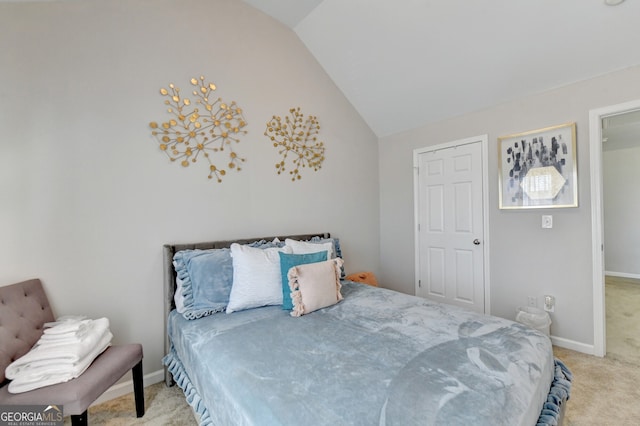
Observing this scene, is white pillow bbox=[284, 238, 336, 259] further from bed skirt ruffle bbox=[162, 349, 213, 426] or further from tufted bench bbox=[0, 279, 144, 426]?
tufted bench bbox=[0, 279, 144, 426]

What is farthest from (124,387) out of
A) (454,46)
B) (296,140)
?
(454,46)

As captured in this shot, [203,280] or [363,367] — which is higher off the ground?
[203,280]

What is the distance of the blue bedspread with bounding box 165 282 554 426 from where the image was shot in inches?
37.8

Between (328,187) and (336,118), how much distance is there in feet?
2.80

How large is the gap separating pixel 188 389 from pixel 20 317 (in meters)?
0.98

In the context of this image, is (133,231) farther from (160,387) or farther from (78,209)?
(160,387)

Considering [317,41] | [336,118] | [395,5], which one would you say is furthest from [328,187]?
[395,5]

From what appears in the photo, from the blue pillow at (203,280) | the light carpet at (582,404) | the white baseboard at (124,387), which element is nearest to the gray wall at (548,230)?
the light carpet at (582,404)

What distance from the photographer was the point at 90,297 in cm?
193

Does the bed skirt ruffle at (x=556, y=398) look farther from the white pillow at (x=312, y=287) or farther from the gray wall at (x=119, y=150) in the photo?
the gray wall at (x=119, y=150)

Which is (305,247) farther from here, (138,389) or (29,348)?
(29,348)

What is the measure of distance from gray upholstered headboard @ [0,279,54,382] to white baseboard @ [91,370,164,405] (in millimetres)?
582

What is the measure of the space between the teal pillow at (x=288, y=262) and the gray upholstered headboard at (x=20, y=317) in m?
1.39

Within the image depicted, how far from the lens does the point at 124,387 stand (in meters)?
2.00
